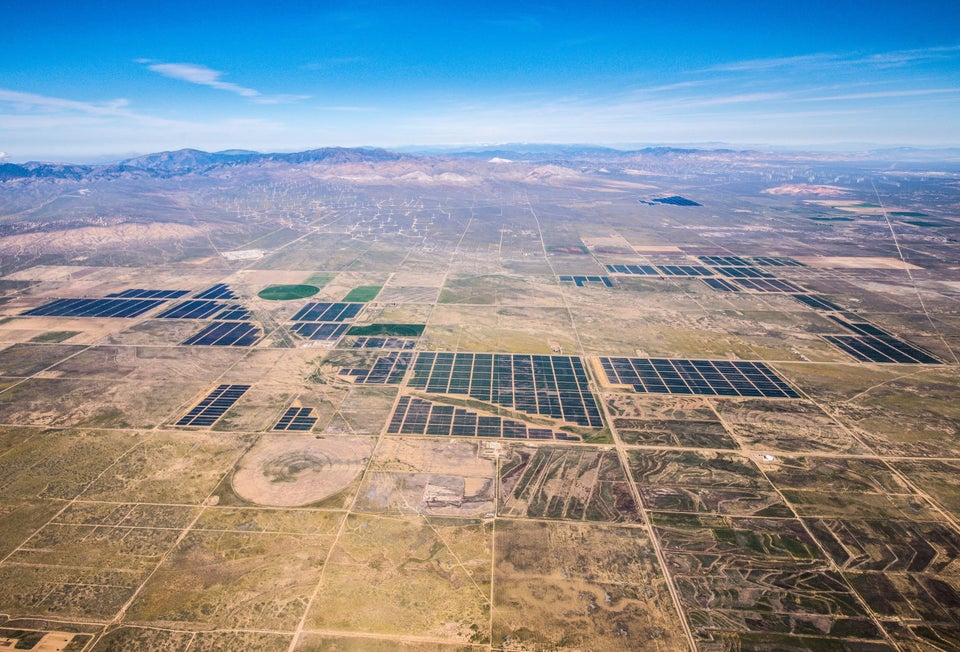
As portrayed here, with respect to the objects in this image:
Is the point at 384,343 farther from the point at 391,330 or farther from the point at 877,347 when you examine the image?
the point at 877,347

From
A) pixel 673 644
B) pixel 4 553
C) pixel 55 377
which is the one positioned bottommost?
pixel 673 644

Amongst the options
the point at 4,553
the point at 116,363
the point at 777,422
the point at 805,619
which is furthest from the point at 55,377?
the point at 777,422

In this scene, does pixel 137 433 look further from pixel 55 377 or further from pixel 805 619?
pixel 805 619

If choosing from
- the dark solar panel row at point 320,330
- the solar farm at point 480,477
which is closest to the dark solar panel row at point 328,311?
the solar farm at point 480,477

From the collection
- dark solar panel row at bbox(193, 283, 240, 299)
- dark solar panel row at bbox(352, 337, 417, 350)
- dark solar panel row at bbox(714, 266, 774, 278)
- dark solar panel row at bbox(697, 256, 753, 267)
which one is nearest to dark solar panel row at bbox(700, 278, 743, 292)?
dark solar panel row at bbox(714, 266, 774, 278)

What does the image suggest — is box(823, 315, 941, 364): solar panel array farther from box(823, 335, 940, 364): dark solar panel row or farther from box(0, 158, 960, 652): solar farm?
box(0, 158, 960, 652): solar farm

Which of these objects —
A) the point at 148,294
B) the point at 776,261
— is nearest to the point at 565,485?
the point at 148,294

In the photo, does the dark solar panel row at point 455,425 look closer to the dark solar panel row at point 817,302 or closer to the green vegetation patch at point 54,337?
the green vegetation patch at point 54,337
